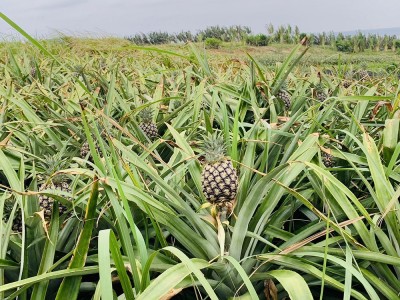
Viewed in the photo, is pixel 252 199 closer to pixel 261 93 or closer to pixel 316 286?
pixel 316 286

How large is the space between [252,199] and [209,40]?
82.2 feet

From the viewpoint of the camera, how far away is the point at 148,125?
174cm

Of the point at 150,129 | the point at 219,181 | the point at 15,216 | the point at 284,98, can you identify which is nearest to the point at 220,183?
the point at 219,181

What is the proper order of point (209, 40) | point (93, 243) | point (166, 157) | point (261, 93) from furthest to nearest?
1. point (209, 40)
2. point (261, 93)
3. point (166, 157)
4. point (93, 243)

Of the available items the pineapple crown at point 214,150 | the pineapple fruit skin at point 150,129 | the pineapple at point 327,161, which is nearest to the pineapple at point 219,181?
the pineapple crown at point 214,150

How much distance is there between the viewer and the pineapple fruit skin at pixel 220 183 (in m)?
1.01

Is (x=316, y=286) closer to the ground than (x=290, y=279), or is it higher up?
closer to the ground

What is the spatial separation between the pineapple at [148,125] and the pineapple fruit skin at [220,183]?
687 millimetres

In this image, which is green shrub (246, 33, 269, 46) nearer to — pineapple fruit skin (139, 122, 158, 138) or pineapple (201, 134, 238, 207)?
pineapple fruit skin (139, 122, 158, 138)

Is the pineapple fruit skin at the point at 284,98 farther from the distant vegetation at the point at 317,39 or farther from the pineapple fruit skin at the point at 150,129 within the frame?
the distant vegetation at the point at 317,39

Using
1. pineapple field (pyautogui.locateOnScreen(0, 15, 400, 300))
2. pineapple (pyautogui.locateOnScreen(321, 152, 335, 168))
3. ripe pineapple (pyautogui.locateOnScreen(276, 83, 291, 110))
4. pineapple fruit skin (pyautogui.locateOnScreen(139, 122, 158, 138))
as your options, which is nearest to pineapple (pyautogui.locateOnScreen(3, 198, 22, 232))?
pineapple field (pyautogui.locateOnScreen(0, 15, 400, 300))

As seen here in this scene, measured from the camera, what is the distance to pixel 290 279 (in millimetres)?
859

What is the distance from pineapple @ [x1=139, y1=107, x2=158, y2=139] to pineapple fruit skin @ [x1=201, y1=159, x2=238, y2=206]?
69 centimetres

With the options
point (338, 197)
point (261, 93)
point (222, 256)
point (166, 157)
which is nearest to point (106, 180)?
point (222, 256)
